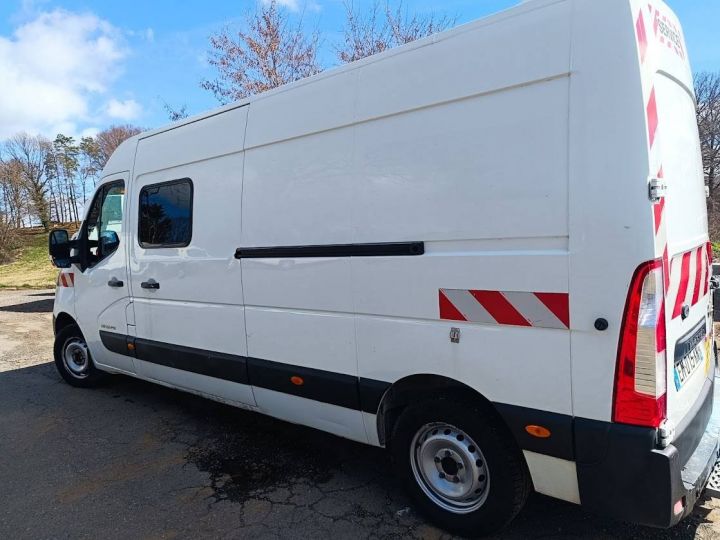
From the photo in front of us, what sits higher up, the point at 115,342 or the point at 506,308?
the point at 506,308

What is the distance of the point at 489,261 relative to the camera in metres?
2.43

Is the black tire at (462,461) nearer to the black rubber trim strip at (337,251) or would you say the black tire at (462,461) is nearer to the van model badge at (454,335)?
the van model badge at (454,335)

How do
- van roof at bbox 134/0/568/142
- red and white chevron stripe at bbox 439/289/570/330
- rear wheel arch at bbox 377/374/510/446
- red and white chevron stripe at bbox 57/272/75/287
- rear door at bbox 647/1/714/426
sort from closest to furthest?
1. rear door at bbox 647/1/714/426
2. red and white chevron stripe at bbox 439/289/570/330
3. van roof at bbox 134/0/568/142
4. rear wheel arch at bbox 377/374/510/446
5. red and white chevron stripe at bbox 57/272/75/287

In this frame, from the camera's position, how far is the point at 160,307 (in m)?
4.37

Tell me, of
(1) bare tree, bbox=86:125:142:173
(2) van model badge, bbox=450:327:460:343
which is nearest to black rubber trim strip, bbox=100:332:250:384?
(2) van model badge, bbox=450:327:460:343

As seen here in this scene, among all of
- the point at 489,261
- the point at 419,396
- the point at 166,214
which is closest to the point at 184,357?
the point at 166,214

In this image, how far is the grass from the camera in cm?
2077

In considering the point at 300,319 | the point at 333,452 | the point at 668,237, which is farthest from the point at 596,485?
the point at 333,452

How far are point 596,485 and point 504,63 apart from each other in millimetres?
1958

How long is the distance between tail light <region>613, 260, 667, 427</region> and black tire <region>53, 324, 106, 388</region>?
5.34 metres

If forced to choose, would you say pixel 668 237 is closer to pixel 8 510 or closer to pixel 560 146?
pixel 560 146

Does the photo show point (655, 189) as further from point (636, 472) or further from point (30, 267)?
point (30, 267)

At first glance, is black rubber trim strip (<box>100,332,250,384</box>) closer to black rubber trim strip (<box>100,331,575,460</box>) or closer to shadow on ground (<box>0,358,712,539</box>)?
black rubber trim strip (<box>100,331,575,460</box>)

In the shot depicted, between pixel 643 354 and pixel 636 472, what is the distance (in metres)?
0.50
